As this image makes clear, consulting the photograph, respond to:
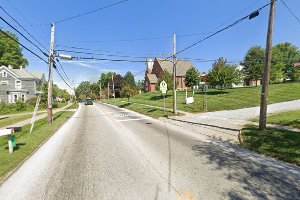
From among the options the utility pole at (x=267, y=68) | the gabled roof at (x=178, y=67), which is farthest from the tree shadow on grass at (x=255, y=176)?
the gabled roof at (x=178, y=67)

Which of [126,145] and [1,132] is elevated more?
[1,132]

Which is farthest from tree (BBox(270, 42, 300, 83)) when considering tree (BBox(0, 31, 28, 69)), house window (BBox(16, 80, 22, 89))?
tree (BBox(0, 31, 28, 69))

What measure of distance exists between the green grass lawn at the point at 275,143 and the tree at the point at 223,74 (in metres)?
23.0

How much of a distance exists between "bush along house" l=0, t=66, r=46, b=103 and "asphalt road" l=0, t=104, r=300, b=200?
1676 inches

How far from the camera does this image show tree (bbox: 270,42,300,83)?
52206 mm

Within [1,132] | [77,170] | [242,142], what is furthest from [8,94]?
[242,142]

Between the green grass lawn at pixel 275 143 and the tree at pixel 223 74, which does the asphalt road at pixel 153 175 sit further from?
the tree at pixel 223 74

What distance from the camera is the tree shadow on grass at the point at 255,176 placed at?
394cm

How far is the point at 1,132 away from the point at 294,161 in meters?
10.0

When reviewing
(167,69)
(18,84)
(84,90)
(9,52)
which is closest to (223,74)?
(167,69)

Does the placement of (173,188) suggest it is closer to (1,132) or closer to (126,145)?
(126,145)

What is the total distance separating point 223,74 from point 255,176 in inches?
1126

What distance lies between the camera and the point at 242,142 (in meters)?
7.89

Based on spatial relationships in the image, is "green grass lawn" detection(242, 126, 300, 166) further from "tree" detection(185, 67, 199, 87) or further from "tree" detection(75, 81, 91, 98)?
"tree" detection(75, 81, 91, 98)
